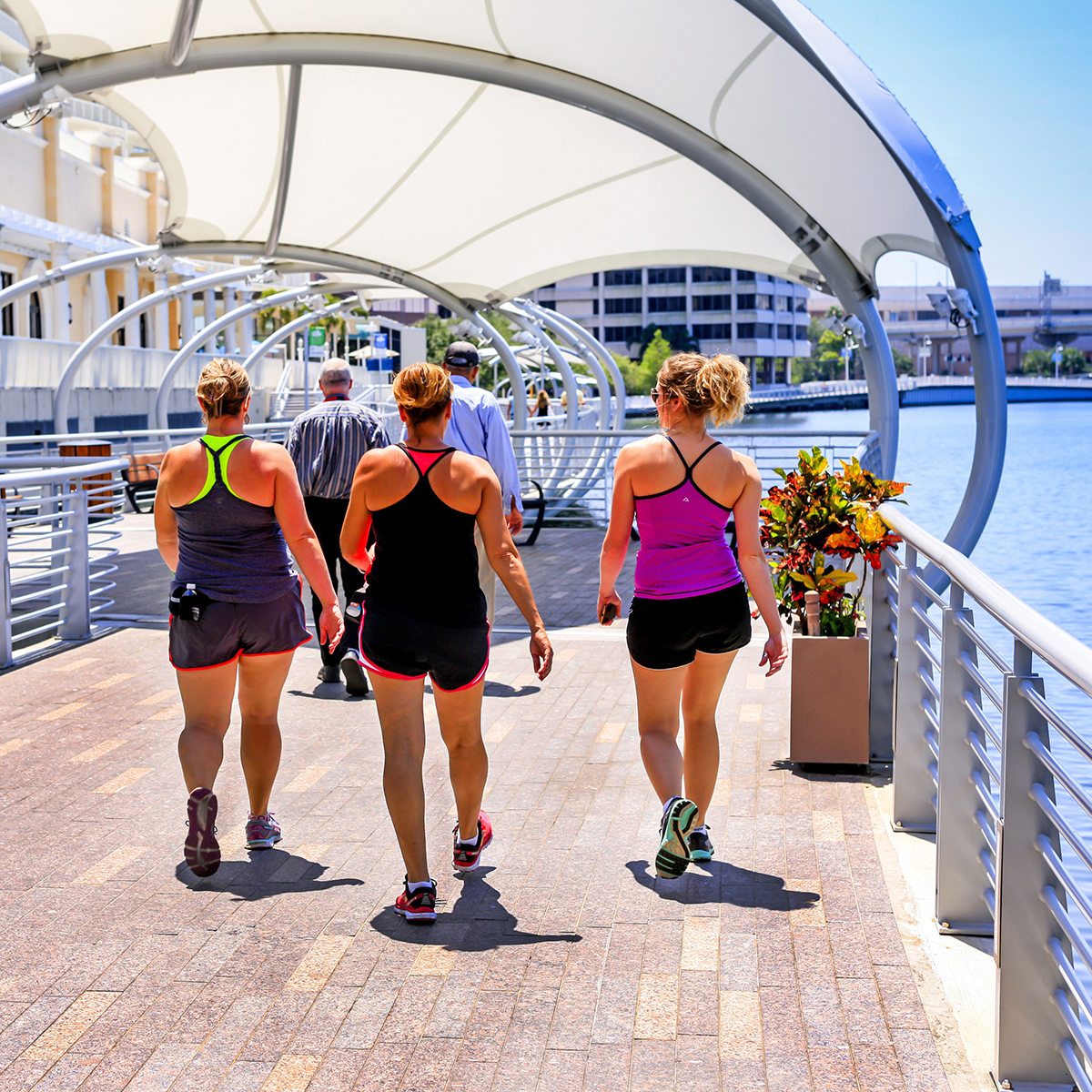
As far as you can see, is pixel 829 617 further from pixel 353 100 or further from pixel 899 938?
pixel 353 100

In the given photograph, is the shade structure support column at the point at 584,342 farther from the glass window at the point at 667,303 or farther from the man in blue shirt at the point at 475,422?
the glass window at the point at 667,303

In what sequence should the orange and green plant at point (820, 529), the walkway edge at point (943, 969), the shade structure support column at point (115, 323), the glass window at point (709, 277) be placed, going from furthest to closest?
the glass window at point (709, 277) < the shade structure support column at point (115, 323) < the orange and green plant at point (820, 529) < the walkway edge at point (943, 969)

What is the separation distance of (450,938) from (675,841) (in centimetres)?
79

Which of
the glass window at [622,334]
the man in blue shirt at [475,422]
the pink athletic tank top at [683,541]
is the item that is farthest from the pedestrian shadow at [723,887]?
the glass window at [622,334]

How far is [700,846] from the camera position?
4328mm

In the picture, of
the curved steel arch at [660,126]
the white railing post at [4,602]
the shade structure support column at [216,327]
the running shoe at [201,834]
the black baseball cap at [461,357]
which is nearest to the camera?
the running shoe at [201,834]

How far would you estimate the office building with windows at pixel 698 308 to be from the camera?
122812 millimetres

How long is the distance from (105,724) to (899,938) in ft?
13.5

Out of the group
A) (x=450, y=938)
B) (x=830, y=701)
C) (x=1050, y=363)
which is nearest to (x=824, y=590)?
(x=830, y=701)

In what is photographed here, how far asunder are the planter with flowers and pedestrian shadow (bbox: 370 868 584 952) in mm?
1873

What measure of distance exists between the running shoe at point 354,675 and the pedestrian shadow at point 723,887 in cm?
272

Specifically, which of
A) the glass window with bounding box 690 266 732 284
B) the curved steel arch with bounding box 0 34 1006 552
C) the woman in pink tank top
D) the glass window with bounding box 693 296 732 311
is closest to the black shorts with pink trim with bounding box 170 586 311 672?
the woman in pink tank top

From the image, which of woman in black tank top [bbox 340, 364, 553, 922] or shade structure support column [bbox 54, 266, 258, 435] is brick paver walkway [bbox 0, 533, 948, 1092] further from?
shade structure support column [bbox 54, 266, 258, 435]

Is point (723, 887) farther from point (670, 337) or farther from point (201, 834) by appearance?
point (670, 337)
